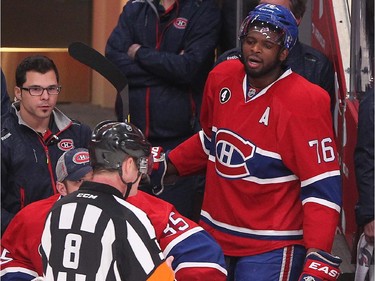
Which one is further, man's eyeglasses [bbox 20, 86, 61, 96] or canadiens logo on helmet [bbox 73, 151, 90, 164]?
man's eyeglasses [bbox 20, 86, 61, 96]

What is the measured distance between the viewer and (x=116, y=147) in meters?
4.49

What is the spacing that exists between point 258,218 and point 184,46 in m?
1.88

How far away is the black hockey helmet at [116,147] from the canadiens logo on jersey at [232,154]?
0.81m

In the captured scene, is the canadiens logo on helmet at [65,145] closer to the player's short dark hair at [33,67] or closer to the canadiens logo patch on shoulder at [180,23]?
the player's short dark hair at [33,67]

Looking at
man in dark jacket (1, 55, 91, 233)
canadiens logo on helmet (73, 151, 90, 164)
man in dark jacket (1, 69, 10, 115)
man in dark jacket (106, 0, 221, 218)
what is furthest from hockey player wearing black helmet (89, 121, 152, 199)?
man in dark jacket (106, 0, 221, 218)

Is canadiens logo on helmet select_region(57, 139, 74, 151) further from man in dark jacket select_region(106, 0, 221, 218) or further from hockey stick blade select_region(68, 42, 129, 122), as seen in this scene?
man in dark jacket select_region(106, 0, 221, 218)

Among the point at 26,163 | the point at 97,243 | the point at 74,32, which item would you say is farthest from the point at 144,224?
the point at 74,32

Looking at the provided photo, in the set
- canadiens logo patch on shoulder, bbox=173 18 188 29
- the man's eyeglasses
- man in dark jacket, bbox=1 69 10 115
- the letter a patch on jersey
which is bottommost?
man in dark jacket, bbox=1 69 10 115

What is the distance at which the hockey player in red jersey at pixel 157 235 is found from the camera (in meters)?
4.92

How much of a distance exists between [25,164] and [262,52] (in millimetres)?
1421

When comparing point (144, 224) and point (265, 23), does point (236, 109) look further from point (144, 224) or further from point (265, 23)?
point (144, 224)

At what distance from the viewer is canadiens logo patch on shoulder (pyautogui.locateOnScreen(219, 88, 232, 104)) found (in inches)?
216

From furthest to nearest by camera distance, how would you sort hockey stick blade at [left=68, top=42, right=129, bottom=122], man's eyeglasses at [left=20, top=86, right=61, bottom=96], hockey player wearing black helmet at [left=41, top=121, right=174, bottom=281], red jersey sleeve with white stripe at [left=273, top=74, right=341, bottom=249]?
man's eyeglasses at [left=20, top=86, right=61, bottom=96]
hockey stick blade at [left=68, top=42, right=129, bottom=122]
red jersey sleeve with white stripe at [left=273, top=74, right=341, bottom=249]
hockey player wearing black helmet at [left=41, top=121, right=174, bottom=281]

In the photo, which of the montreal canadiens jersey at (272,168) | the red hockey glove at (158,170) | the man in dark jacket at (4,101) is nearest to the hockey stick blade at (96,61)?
the red hockey glove at (158,170)
